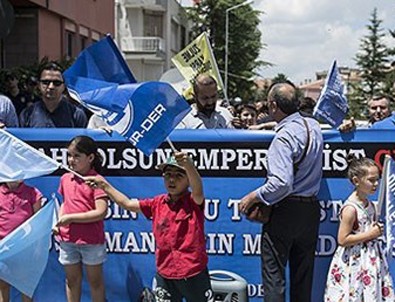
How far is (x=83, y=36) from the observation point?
2766 cm

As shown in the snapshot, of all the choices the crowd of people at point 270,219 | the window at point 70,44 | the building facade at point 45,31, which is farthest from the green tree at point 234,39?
the crowd of people at point 270,219

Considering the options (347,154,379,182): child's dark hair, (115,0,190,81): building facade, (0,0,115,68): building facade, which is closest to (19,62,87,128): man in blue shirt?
(347,154,379,182): child's dark hair

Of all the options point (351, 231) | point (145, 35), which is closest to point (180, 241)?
point (351, 231)

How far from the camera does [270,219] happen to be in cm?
538

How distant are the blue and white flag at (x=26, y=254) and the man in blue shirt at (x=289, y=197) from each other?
149 centimetres

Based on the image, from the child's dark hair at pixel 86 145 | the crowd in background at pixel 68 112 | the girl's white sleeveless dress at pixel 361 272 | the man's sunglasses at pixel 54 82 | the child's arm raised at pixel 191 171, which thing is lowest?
the girl's white sleeveless dress at pixel 361 272

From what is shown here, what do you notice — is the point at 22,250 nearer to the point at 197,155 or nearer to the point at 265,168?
the point at 197,155

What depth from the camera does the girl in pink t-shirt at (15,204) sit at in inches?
220

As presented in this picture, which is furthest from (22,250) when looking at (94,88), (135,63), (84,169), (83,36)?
(135,63)

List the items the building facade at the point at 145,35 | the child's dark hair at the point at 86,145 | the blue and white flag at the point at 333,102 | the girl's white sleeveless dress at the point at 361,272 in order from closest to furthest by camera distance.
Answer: the girl's white sleeveless dress at the point at 361,272 → the child's dark hair at the point at 86,145 → the blue and white flag at the point at 333,102 → the building facade at the point at 145,35

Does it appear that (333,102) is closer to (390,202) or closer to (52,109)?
(390,202)

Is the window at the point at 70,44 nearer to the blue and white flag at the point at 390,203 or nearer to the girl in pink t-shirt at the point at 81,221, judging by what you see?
the girl in pink t-shirt at the point at 81,221

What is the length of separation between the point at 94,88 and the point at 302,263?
204 centimetres

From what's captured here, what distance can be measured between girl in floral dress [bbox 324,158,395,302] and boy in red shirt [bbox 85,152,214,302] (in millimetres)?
1041
